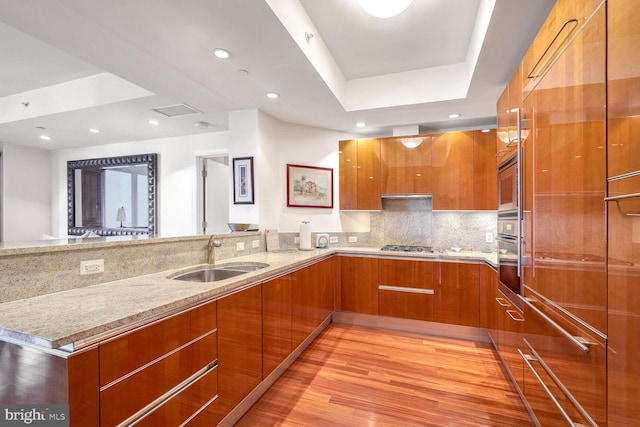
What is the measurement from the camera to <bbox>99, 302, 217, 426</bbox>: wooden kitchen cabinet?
98 centimetres

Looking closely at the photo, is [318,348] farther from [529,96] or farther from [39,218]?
[39,218]

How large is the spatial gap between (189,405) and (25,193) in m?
5.62

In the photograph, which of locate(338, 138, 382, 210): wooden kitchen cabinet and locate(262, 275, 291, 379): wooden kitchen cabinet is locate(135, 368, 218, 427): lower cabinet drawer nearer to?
locate(262, 275, 291, 379): wooden kitchen cabinet

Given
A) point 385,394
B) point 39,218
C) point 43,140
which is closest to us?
point 385,394

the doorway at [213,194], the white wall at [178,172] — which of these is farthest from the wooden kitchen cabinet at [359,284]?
the white wall at [178,172]

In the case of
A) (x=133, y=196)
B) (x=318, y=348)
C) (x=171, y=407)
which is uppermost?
(x=133, y=196)

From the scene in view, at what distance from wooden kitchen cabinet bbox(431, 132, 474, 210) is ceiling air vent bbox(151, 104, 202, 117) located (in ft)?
9.29

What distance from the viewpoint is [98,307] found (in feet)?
3.76

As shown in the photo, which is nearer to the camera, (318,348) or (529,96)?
(529,96)

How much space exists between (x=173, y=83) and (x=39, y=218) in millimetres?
4503

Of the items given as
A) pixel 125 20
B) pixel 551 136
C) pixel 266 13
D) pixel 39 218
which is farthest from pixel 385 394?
pixel 39 218

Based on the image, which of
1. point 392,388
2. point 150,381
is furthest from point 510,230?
point 150,381

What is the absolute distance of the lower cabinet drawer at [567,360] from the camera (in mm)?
946

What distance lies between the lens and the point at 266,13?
1.53 metres
